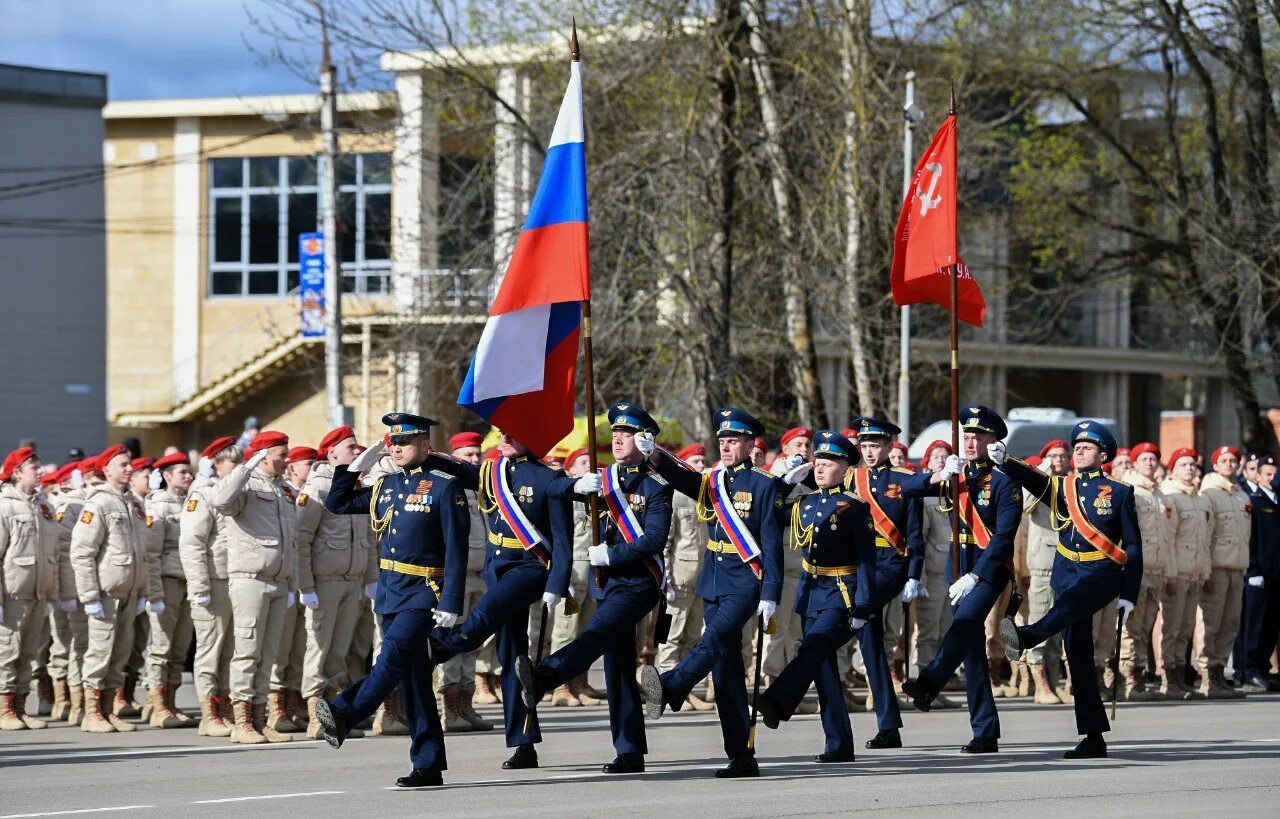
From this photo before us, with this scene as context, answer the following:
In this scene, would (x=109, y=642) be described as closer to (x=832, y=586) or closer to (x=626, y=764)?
(x=626, y=764)

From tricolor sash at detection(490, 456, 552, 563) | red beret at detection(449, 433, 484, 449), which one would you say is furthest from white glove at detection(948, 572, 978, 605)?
red beret at detection(449, 433, 484, 449)

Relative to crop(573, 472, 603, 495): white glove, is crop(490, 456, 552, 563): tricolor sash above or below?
below

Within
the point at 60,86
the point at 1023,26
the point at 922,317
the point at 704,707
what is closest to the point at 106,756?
the point at 704,707

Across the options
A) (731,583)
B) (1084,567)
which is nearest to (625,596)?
(731,583)

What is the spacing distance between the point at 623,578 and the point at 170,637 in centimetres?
466

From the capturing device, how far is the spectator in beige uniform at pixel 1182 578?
1591 centimetres

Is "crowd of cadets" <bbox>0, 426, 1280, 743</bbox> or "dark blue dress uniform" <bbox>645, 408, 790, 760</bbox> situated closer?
"dark blue dress uniform" <bbox>645, 408, 790, 760</bbox>

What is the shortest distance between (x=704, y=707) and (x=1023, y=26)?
14187mm

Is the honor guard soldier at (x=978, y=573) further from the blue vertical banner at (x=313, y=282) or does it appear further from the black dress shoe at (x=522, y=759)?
the blue vertical banner at (x=313, y=282)

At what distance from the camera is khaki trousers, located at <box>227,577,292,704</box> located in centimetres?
1236

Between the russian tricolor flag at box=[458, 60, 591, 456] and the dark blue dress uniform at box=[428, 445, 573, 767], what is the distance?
22cm

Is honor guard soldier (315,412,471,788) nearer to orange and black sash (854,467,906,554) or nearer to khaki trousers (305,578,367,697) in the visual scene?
khaki trousers (305,578,367,697)

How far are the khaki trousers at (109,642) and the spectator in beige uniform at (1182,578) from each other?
8.08m

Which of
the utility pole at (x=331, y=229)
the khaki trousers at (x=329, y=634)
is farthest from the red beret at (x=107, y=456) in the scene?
the utility pole at (x=331, y=229)
